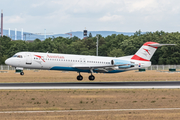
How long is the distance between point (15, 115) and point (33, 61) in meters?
27.8

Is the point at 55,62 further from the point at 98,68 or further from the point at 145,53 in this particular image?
the point at 145,53

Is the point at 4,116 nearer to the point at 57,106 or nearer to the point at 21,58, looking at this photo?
the point at 57,106

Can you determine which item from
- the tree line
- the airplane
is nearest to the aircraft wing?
the airplane

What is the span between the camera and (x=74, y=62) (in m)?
47.7

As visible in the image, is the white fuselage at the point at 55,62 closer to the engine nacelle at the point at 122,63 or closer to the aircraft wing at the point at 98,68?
the aircraft wing at the point at 98,68

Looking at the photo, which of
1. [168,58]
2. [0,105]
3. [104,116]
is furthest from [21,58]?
[168,58]

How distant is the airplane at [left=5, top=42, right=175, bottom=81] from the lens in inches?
1811

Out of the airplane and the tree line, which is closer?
the airplane

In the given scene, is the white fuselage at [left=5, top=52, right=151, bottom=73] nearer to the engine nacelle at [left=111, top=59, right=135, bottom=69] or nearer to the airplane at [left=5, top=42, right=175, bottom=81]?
the airplane at [left=5, top=42, right=175, bottom=81]

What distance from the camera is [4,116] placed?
59.7 feet

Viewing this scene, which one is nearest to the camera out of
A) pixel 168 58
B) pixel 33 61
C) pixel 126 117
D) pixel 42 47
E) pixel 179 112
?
pixel 126 117

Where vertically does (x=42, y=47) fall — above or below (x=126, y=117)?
above

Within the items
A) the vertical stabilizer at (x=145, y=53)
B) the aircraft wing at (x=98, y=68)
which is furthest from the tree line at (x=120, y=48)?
the aircraft wing at (x=98, y=68)

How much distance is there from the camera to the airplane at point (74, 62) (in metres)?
46.0
